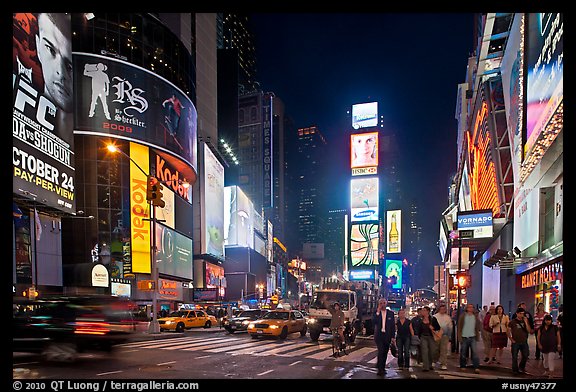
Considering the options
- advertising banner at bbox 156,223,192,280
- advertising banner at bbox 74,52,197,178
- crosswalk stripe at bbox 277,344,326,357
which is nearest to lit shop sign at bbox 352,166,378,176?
advertising banner at bbox 156,223,192,280

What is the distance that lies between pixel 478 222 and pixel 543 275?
12622 millimetres

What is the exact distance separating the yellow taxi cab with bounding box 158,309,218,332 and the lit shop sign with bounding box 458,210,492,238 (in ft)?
65.5

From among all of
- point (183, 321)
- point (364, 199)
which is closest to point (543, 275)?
point (183, 321)

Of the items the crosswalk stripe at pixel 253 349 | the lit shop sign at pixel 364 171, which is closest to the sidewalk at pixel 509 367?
the crosswalk stripe at pixel 253 349

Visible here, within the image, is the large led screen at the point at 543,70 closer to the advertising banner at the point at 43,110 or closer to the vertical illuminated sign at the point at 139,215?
the advertising banner at the point at 43,110

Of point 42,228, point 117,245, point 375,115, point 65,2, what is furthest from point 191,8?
point 375,115

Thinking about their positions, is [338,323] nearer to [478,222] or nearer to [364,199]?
[478,222]

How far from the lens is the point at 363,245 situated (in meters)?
89.3

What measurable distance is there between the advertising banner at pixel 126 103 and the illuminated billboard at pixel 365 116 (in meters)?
48.9

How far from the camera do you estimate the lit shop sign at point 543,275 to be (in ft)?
67.1

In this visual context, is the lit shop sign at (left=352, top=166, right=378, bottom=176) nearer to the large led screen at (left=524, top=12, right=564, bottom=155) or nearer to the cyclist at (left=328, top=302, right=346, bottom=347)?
the large led screen at (left=524, top=12, right=564, bottom=155)

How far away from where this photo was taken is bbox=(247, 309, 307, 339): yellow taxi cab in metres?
21.9
